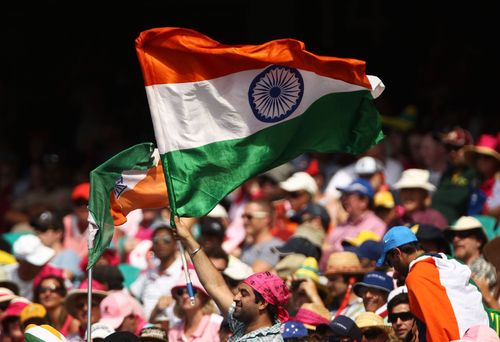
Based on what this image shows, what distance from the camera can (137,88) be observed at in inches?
784

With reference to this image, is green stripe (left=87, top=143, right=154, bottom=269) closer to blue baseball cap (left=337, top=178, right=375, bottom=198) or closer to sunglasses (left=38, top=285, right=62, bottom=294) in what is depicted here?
sunglasses (left=38, top=285, right=62, bottom=294)

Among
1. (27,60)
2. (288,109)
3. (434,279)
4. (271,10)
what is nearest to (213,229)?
(288,109)

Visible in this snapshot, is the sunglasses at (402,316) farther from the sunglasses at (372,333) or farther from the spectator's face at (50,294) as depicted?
the spectator's face at (50,294)

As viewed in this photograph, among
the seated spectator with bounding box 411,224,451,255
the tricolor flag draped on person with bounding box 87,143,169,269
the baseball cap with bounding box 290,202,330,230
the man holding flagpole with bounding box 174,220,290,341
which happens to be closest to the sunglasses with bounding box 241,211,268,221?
the baseball cap with bounding box 290,202,330,230

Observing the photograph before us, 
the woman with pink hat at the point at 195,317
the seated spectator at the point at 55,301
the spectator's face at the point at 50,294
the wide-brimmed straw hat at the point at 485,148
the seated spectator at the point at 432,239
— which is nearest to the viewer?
the seated spectator at the point at 432,239

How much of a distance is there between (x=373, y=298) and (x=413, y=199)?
2540 mm

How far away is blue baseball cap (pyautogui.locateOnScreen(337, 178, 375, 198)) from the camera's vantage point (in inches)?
545

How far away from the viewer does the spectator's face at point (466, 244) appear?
12133mm

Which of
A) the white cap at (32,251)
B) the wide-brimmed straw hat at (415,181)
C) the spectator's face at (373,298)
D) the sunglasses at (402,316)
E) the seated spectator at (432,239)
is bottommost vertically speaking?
the white cap at (32,251)

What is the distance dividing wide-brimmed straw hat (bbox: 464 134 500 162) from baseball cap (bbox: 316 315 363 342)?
13.6 feet

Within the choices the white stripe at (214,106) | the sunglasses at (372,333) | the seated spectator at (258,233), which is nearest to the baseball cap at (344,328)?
the sunglasses at (372,333)

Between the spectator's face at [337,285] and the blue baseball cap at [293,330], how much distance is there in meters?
1.55

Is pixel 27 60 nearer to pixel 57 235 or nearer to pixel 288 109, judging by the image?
pixel 57 235

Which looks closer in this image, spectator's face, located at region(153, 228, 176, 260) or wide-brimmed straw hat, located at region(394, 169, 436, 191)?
spectator's face, located at region(153, 228, 176, 260)
